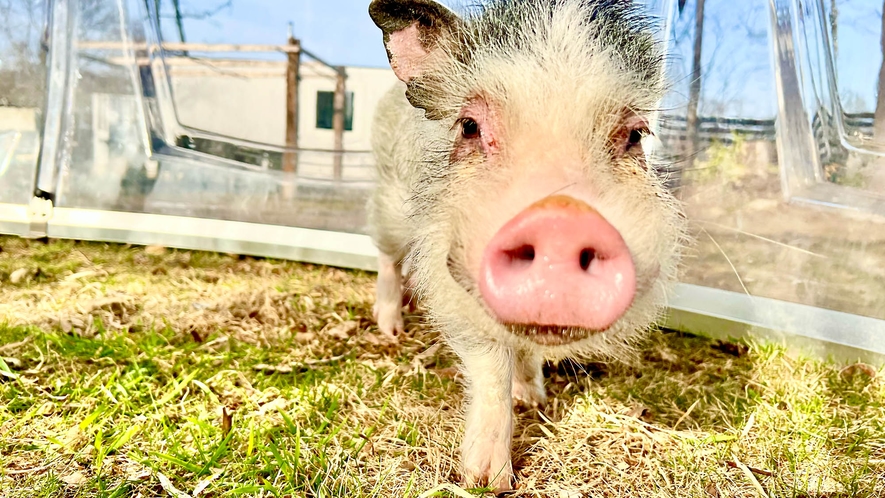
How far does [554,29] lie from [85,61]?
406 cm

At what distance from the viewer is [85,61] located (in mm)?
4082

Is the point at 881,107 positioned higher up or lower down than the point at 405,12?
lower down

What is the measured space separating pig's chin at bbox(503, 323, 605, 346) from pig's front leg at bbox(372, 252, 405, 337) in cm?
163

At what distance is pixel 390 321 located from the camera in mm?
2910

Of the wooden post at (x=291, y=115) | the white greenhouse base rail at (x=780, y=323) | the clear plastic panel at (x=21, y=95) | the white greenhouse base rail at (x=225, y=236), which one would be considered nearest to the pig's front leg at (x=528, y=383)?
the white greenhouse base rail at (x=780, y=323)

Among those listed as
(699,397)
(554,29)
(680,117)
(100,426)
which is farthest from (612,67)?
(100,426)

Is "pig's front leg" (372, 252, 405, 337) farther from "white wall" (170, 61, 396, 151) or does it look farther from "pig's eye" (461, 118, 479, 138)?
"white wall" (170, 61, 396, 151)

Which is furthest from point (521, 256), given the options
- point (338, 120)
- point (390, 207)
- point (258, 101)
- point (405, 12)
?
point (258, 101)

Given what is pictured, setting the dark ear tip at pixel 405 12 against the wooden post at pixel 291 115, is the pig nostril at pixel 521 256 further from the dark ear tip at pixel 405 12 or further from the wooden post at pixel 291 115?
the wooden post at pixel 291 115

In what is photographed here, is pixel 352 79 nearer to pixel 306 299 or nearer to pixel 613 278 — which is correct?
pixel 306 299

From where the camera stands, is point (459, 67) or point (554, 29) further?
point (459, 67)

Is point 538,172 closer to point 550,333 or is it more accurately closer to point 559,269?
point 559,269

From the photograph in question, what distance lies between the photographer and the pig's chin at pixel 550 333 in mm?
1240

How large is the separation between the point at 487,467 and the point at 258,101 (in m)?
3.88
